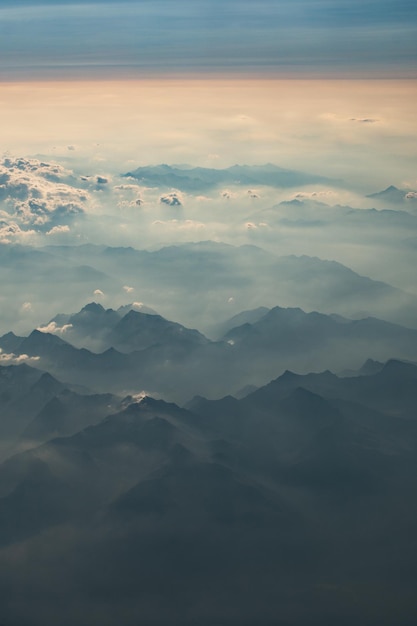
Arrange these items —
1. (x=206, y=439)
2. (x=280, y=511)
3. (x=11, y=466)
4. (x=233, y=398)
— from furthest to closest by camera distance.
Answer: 1. (x=233, y=398)
2. (x=206, y=439)
3. (x=11, y=466)
4. (x=280, y=511)

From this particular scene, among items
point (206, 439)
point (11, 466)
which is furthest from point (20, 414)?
point (206, 439)

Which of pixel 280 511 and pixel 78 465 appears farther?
pixel 78 465

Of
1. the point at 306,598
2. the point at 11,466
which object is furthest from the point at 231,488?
Answer: the point at 11,466

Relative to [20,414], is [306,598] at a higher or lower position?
higher

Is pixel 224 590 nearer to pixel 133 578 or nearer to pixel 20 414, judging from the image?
pixel 133 578

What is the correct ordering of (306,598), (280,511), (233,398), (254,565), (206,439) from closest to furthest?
(306,598), (254,565), (280,511), (206,439), (233,398)

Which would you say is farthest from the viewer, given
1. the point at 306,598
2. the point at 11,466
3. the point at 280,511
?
the point at 11,466

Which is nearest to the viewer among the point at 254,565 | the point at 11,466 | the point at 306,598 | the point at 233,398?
the point at 306,598

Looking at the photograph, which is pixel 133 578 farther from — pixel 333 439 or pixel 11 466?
pixel 333 439

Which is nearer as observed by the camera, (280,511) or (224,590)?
(224,590)
